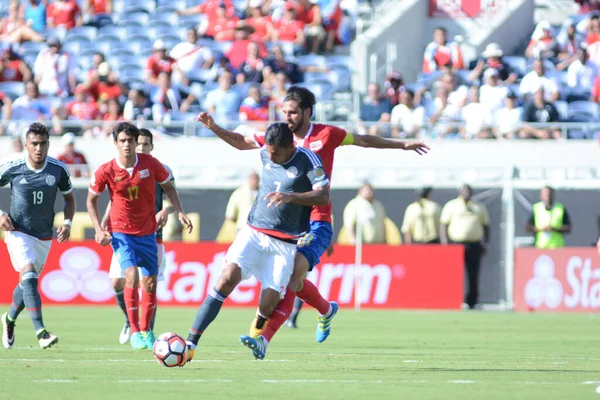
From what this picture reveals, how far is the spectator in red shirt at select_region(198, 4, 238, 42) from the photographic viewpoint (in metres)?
28.7

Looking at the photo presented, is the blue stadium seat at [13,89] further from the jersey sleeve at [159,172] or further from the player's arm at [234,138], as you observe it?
the player's arm at [234,138]

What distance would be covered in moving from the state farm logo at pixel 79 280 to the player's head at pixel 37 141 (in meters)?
9.55

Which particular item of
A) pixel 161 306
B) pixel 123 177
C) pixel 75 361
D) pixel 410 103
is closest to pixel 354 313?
pixel 161 306

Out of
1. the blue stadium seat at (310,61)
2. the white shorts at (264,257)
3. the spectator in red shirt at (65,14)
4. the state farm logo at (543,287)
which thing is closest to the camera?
the white shorts at (264,257)

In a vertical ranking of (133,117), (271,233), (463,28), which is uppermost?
(463,28)

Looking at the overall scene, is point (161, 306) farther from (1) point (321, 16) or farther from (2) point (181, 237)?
(1) point (321, 16)

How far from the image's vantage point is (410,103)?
82.0 feet

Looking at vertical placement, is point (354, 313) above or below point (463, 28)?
below

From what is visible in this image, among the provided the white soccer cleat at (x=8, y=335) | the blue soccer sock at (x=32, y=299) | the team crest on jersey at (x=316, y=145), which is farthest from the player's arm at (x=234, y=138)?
the white soccer cleat at (x=8, y=335)

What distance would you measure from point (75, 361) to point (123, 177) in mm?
2416

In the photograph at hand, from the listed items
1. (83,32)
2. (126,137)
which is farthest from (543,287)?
(83,32)

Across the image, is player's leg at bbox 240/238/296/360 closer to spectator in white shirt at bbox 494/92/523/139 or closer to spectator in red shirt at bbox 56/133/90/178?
spectator in red shirt at bbox 56/133/90/178

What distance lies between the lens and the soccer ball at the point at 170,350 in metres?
10.2

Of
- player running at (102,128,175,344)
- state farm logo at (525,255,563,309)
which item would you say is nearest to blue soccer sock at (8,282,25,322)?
player running at (102,128,175,344)
